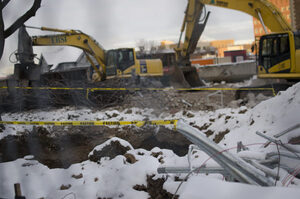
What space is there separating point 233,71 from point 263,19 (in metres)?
6.70

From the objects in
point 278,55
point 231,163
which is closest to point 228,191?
point 231,163

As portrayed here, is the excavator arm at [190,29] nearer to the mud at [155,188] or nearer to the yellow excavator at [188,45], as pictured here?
the yellow excavator at [188,45]

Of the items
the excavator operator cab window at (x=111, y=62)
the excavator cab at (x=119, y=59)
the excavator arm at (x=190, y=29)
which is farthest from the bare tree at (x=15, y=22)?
the excavator cab at (x=119, y=59)

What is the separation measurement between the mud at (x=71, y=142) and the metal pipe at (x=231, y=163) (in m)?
2.64

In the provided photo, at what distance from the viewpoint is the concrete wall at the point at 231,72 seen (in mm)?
14859

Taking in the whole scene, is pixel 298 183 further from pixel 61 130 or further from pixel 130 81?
pixel 130 81

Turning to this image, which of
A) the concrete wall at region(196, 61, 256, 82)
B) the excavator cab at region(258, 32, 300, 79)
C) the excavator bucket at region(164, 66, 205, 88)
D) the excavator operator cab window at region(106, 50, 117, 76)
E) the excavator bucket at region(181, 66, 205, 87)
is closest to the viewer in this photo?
the excavator cab at region(258, 32, 300, 79)

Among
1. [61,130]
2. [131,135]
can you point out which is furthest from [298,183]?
[61,130]

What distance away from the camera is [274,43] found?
7.62 m

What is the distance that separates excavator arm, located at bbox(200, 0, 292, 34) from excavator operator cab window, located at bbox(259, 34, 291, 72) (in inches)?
24.6

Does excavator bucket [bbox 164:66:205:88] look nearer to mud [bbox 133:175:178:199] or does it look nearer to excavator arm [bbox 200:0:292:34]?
excavator arm [bbox 200:0:292:34]

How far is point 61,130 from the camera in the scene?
6000mm

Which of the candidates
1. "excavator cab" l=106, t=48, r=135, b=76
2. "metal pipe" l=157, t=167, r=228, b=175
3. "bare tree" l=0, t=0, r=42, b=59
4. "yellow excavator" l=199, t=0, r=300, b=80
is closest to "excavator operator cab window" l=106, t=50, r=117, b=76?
"excavator cab" l=106, t=48, r=135, b=76

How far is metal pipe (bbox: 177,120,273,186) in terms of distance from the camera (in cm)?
156
